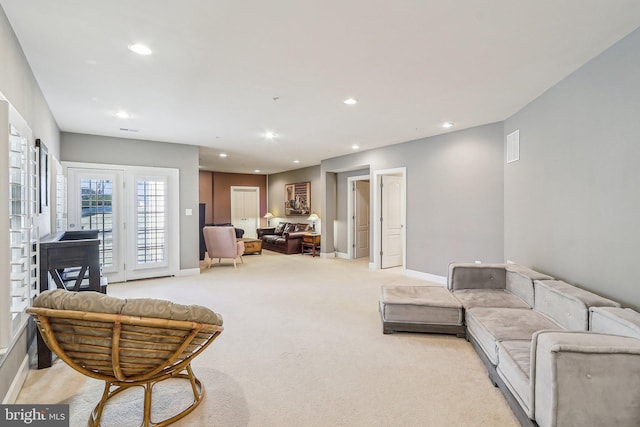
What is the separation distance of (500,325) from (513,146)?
288 cm

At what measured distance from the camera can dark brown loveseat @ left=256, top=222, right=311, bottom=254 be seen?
9.39m

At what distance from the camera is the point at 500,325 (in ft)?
8.66

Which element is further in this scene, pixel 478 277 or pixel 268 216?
pixel 268 216

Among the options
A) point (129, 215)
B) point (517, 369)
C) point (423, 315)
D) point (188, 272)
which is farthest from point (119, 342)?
point (188, 272)

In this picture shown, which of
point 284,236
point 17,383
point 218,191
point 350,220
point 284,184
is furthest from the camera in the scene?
point 218,191

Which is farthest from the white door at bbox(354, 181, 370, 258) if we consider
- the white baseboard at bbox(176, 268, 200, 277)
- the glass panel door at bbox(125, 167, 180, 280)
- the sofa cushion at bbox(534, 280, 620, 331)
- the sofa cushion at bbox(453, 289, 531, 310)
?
the sofa cushion at bbox(534, 280, 620, 331)

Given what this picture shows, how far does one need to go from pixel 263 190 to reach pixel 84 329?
1067cm

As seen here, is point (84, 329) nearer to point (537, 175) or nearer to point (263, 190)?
point (537, 175)

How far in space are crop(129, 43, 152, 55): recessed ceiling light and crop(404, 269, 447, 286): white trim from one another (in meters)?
5.25

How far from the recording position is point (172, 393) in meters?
2.32

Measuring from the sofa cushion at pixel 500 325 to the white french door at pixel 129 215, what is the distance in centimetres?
547

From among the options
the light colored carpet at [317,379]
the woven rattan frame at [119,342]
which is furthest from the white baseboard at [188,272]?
the woven rattan frame at [119,342]

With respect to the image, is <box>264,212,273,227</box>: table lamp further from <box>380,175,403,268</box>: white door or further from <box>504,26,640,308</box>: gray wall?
<box>504,26,640,308</box>: gray wall

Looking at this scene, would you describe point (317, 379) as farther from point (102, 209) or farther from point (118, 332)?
point (102, 209)
